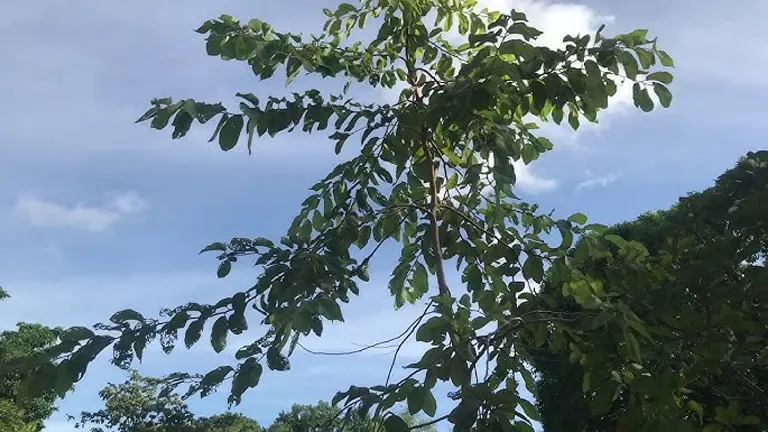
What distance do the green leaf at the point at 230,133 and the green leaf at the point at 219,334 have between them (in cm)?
45

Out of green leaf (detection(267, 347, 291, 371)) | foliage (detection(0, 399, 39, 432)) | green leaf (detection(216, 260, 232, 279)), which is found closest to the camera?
green leaf (detection(267, 347, 291, 371))

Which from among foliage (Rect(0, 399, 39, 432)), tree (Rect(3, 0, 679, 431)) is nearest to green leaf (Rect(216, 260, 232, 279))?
tree (Rect(3, 0, 679, 431))

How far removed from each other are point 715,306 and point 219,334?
1441 millimetres

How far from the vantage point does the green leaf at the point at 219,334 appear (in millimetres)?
1738

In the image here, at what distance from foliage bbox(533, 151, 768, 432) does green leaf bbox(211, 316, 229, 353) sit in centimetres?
94

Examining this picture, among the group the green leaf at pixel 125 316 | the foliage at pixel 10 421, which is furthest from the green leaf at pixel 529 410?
the foliage at pixel 10 421

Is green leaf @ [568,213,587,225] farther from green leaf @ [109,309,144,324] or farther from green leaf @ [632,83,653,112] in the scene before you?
green leaf @ [109,309,144,324]

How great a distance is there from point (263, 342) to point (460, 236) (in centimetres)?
93

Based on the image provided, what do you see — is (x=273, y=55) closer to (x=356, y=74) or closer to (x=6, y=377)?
(x=356, y=74)

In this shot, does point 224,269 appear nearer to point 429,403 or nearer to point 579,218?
point 429,403

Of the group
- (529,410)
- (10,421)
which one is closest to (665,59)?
(529,410)

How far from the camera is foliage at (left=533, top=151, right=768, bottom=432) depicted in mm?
1959

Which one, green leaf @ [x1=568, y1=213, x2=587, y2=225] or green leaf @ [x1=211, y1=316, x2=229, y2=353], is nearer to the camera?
green leaf @ [x1=211, y1=316, x2=229, y2=353]

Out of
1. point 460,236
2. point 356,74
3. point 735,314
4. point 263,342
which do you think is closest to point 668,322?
point 735,314
